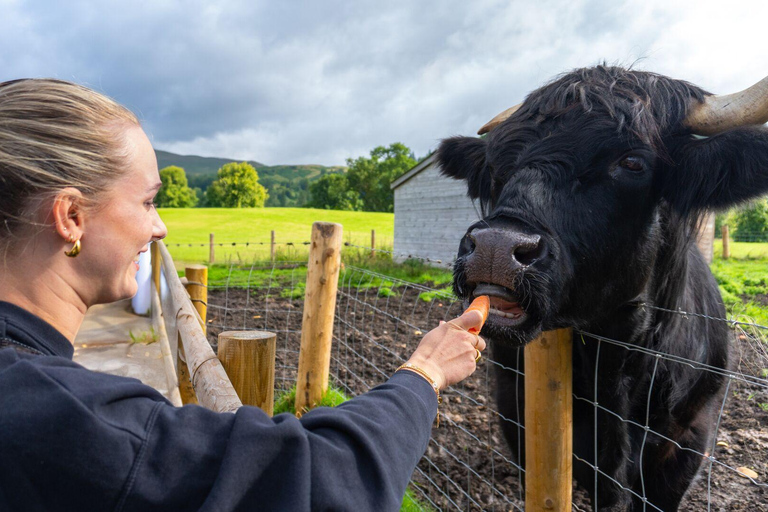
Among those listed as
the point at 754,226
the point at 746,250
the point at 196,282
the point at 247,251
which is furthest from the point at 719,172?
the point at 754,226

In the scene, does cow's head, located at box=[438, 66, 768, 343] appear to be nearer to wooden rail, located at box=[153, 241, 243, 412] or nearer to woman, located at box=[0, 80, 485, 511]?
woman, located at box=[0, 80, 485, 511]

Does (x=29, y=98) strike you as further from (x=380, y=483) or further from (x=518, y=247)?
(x=518, y=247)

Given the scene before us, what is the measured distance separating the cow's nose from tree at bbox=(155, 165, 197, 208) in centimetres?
10686

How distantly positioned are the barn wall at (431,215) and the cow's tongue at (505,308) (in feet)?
50.1

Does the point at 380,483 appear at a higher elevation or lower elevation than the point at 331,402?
higher

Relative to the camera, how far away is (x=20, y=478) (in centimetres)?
81

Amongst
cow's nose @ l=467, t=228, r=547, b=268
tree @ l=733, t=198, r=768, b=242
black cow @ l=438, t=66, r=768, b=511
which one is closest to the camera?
cow's nose @ l=467, t=228, r=547, b=268

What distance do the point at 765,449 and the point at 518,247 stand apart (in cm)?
358

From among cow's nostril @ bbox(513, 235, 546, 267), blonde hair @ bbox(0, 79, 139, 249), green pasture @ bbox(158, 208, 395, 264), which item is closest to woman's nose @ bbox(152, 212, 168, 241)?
blonde hair @ bbox(0, 79, 139, 249)

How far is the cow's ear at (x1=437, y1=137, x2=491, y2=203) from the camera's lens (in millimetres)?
3121

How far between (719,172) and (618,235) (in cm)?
50

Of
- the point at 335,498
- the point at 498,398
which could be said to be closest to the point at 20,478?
the point at 335,498

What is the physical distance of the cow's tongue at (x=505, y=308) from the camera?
1.89 m

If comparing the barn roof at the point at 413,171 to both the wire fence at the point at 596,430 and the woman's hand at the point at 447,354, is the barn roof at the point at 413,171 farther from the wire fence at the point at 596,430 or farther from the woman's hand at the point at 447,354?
the woman's hand at the point at 447,354
